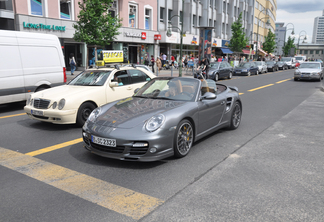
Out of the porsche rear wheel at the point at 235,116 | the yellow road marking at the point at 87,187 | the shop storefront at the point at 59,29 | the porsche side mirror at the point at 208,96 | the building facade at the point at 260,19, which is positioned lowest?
the yellow road marking at the point at 87,187

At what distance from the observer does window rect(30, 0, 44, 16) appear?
68.4ft

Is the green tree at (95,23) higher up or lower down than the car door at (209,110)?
higher up

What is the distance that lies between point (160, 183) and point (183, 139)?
117 cm

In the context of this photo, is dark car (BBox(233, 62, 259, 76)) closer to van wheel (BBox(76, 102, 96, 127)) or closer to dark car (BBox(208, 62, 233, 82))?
dark car (BBox(208, 62, 233, 82))

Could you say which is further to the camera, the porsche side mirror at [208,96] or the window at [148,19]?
the window at [148,19]

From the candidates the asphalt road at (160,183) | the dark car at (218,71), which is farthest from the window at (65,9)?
the asphalt road at (160,183)

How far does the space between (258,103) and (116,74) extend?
5.96m

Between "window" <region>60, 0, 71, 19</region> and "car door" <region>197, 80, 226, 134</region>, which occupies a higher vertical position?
"window" <region>60, 0, 71, 19</region>

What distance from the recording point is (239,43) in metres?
43.4

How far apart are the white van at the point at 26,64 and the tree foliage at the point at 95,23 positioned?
9.53 meters

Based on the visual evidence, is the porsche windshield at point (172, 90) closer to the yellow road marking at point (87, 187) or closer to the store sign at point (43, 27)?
the yellow road marking at point (87, 187)

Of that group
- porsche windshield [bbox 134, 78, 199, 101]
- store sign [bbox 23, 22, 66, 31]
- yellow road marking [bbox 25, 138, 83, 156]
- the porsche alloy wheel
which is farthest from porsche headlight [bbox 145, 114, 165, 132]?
store sign [bbox 23, 22, 66, 31]

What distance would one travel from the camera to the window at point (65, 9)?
23200 millimetres

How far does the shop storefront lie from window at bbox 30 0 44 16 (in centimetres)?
49
